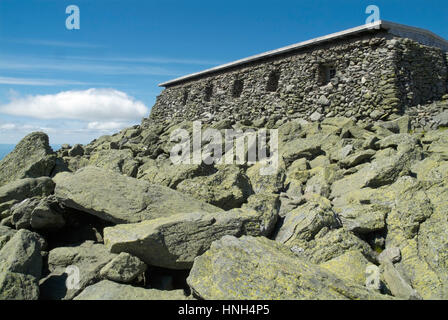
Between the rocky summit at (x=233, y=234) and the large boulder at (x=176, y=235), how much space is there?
0.02 m

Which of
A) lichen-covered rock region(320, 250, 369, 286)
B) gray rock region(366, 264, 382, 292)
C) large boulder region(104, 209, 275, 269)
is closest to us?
gray rock region(366, 264, 382, 292)

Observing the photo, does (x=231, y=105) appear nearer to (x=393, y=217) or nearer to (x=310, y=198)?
(x=310, y=198)

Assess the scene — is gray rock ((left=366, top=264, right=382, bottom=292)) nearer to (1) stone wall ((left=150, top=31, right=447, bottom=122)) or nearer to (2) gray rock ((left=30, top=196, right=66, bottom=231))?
(2) gray rock ((left=30, top=196, right=66, bottom=231))

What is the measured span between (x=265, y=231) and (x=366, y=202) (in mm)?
3252

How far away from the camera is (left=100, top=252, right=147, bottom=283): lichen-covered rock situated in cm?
589

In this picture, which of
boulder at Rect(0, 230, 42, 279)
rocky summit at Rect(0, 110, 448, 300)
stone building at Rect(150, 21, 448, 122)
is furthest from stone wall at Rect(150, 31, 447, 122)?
boulder at Rect(0, 230, 42, 279)

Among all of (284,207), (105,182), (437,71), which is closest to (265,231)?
(284,207)

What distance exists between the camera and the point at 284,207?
28.4 feet

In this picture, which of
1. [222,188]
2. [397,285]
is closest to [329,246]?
[397,285]

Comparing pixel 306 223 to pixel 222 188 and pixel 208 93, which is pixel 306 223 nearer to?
pixel 222 188

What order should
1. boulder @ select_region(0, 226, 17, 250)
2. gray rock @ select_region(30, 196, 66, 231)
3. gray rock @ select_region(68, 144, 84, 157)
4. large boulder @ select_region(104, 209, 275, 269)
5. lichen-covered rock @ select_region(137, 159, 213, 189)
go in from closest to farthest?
large boulder @ select_region(104, 209, 275, 269) → boulder @ select_region(0, 226, 17, 250) → gray rock @ select_region(30, 196, 66, 231) → lichen-covered rock @ select_region(137, 159, 213, 189) → gray rock @ select_region(68, 144, 84, 157)

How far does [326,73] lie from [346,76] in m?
2.10

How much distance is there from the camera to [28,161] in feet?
41.7

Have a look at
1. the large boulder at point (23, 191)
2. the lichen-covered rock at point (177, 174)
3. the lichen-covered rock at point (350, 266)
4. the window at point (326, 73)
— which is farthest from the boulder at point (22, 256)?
the window at point (326, 73)
